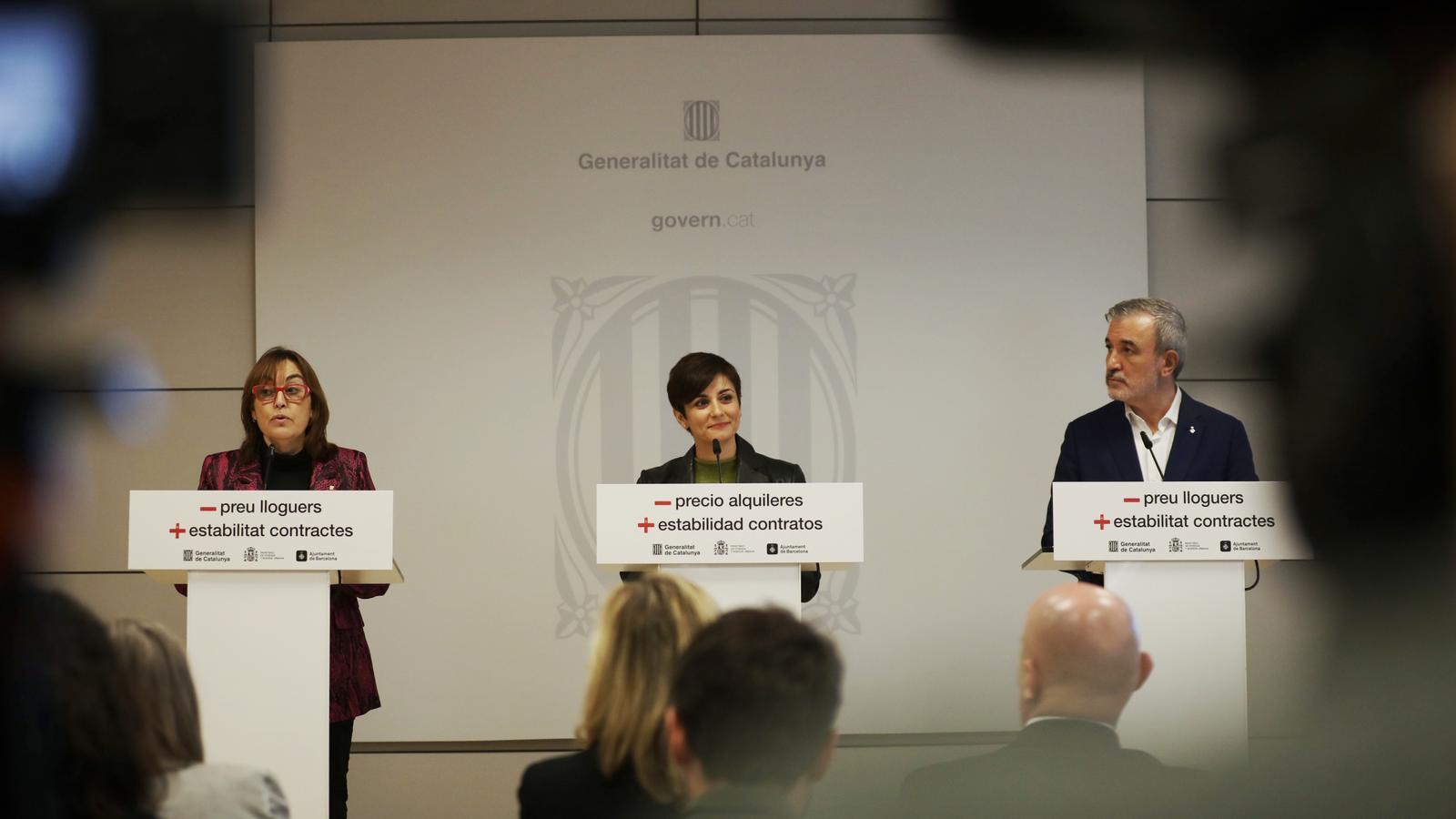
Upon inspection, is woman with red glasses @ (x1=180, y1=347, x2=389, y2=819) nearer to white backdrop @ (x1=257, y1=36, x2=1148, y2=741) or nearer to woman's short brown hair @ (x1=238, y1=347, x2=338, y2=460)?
woman's short brown hair @ (x1=238, y1=347, x2=338, y2=460)

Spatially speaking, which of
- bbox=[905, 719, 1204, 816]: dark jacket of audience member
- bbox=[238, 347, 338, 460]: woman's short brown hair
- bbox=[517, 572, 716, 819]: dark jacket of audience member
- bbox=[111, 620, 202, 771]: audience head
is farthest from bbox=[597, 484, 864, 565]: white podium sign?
bbox=[905, 719, 1204, 816]: dark jacket of audience member

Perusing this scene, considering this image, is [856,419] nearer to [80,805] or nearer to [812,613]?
[812,613]

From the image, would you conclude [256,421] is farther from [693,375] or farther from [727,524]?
[727,524]

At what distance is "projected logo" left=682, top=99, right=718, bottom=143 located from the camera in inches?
204

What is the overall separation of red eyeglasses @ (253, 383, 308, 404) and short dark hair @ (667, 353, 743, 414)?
40.9 inches

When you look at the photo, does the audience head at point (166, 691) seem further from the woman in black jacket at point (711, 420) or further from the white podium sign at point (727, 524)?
the woman in black jacket at point (711, 420)

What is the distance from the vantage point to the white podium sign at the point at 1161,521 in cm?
308

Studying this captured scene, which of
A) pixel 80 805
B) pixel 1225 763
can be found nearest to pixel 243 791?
pixel 80 805

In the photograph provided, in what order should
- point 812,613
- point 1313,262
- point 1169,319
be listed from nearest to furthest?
point 1313,262 → point 1169,319 → point 812,613

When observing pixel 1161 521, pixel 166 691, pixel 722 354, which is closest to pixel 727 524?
pixel 1161 521

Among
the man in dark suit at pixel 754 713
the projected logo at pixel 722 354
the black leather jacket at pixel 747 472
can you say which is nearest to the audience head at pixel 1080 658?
the man in dark suit at pixel 754 713

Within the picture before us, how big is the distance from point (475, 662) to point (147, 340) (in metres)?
1.79

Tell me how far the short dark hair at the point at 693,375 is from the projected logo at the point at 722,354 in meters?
1.31

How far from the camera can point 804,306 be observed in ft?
16.8
